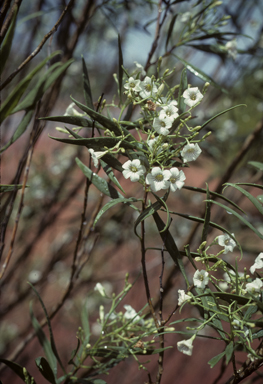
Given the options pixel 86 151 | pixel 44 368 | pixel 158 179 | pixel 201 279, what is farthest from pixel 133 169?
pixel 86 151

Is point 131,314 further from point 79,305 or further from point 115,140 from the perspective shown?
point 79,305

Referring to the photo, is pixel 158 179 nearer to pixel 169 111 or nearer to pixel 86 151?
pixel 169 111

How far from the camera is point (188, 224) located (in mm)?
2000

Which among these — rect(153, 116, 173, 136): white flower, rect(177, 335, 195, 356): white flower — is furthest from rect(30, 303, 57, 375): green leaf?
rect(153, 116, 173, 136): white flower

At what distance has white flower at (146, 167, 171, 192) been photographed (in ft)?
1.12

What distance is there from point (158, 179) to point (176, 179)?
0.02m

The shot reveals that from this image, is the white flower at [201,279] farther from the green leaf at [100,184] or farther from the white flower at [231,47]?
the white flower at [231,47]

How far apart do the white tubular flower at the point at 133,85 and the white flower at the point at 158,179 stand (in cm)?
10

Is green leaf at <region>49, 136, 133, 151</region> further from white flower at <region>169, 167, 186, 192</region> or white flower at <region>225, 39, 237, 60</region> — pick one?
white flower at <region>225, 39, 237, 60</region>

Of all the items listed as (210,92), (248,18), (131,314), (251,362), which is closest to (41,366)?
(131,314)

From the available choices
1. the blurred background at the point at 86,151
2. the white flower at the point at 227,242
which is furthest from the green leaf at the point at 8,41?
the white flower at the point at 227,242

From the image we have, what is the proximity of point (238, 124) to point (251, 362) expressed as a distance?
185 cm

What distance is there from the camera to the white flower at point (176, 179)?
1.15ft

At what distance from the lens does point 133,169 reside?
0.36 m
